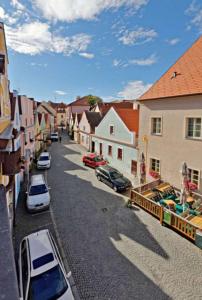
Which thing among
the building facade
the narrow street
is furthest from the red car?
the narrow street

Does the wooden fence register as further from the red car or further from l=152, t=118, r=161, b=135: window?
the red car

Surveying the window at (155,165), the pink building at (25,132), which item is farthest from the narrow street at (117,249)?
the pink building at (25,132)

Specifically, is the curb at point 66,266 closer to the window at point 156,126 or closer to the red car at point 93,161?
the window at point 156,126

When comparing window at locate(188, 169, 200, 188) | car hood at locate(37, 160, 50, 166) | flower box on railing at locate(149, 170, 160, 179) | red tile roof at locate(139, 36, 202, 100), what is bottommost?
car hood at locate(37, 160, 50, 166)

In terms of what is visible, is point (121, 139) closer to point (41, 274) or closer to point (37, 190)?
point (37, 190)

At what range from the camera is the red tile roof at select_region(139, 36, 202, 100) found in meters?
11.7

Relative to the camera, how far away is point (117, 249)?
865 cm

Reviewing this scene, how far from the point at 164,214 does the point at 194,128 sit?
5.79m

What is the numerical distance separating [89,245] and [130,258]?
2041 mm

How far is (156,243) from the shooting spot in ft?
29.7

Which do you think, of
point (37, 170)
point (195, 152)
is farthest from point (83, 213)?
point (37, 170)

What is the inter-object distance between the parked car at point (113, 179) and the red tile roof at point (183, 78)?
275 inches

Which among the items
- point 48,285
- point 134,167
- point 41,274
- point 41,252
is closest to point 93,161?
point 134,167

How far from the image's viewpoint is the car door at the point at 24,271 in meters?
5.54
